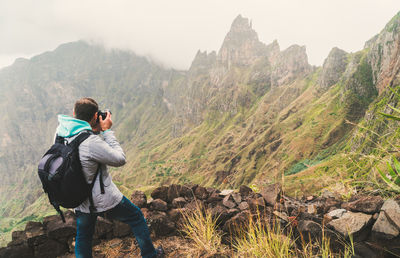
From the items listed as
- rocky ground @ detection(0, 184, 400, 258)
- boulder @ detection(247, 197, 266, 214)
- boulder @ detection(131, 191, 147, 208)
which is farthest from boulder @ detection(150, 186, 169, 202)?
boulder @ detection(247, 197, 266, 214)

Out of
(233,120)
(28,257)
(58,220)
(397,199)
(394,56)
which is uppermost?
(394,56)

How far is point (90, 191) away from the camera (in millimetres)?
2738

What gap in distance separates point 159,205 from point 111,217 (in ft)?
6.46

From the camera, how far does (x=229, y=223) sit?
3951 millimetres

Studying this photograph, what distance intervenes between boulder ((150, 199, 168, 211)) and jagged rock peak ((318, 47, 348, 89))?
103 metres

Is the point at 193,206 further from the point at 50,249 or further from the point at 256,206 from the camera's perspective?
the point at 50,249

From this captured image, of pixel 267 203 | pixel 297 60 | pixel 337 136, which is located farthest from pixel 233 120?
pixel 267 203

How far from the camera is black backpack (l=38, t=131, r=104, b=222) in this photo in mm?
2484

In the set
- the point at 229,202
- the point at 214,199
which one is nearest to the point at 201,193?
the point at 214,199

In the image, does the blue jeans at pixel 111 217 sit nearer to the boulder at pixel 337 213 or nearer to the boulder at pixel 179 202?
the boulder at pixel 179 202

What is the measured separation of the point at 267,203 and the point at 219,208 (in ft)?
3.35

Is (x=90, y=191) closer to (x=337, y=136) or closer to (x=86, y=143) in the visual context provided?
(x=86, y=143)

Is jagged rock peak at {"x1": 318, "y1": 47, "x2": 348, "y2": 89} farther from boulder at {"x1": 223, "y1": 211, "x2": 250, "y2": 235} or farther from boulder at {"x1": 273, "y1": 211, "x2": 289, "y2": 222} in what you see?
boulder at {"x1": 223, "y1": 211, "x2": 250, "y2": 235}

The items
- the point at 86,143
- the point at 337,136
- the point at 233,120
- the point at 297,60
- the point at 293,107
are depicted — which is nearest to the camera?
the point at 86,143
